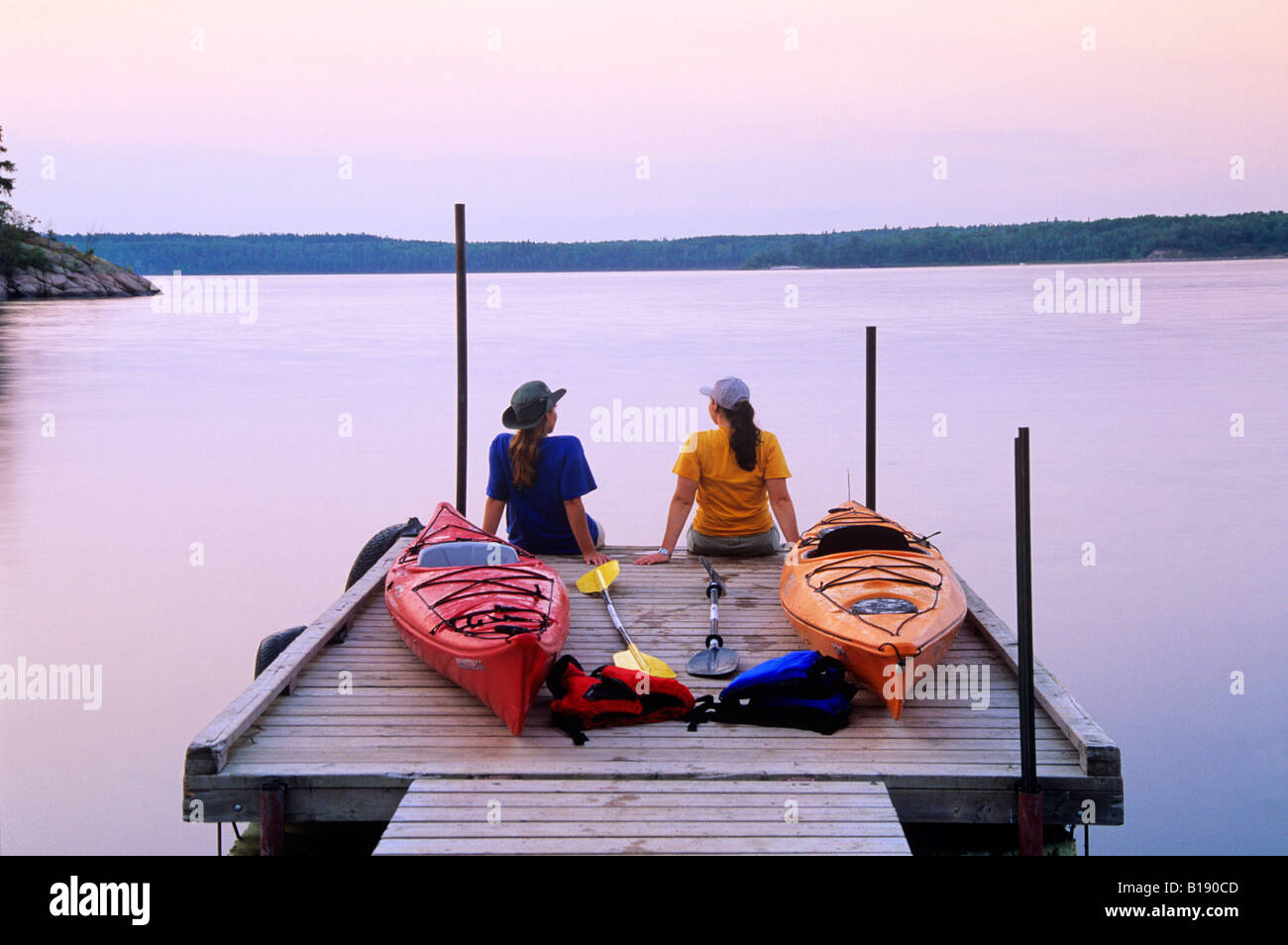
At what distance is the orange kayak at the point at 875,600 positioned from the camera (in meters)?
5.82

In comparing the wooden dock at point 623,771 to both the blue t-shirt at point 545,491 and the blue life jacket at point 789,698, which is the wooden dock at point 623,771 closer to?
the blue life jacket at point 789,698

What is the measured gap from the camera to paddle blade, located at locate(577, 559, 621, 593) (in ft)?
25.6

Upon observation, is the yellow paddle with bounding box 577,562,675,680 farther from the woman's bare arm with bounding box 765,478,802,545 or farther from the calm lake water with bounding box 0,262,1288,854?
the calm lake water with bounding box 0,262,1288,854

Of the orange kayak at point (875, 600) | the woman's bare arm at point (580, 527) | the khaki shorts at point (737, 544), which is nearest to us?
the orange kayak at point (875, 600)

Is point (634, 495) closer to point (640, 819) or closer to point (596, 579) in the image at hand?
point (596, 579)

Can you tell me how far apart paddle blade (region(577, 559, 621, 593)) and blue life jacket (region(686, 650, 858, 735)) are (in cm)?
208

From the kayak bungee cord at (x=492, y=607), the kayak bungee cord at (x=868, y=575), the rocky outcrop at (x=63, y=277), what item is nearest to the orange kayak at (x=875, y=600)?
the kayak bungee cord at (x=868, y=575)

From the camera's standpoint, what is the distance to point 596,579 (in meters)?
7.81

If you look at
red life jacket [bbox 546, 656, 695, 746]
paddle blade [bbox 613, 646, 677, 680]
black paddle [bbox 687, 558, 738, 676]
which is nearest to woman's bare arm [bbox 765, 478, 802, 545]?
black paddle [bbox 687, 558, 738, 676]

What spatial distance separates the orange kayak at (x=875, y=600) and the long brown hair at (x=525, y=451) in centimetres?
167

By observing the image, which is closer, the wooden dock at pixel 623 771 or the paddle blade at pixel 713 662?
the wooden dock at pixel 623 771

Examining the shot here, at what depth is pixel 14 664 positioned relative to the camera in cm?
1019
